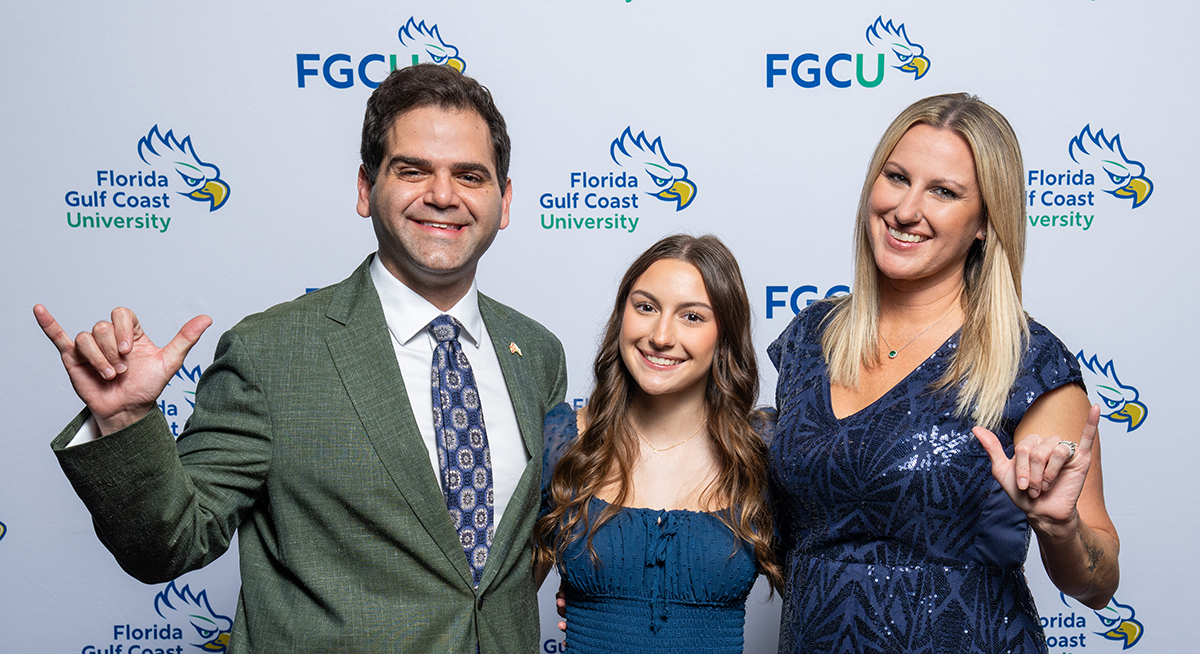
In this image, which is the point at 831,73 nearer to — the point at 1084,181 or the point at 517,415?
the point at 1084,181

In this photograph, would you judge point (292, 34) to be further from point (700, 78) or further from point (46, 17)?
point (700, 78)

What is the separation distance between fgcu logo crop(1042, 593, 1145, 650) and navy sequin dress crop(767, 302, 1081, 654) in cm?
166

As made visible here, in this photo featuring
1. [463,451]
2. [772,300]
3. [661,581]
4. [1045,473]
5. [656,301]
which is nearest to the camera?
[1045,473]

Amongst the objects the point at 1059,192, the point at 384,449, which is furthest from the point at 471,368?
the point at 1059,192

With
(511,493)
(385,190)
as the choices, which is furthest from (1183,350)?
(385,190)

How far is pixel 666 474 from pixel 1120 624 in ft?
6.93

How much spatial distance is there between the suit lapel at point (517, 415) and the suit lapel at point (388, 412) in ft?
0.30

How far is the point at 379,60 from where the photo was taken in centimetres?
310

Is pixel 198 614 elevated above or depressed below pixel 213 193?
below

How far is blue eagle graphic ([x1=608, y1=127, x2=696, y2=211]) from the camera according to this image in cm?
315

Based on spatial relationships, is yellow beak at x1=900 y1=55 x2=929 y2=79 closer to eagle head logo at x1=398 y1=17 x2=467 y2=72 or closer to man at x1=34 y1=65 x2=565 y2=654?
A: eagle head logo at x1=398 y1=17 x2=467 y2=72

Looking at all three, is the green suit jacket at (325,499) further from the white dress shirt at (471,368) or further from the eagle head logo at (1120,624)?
the eagle head logo at (1120,624)

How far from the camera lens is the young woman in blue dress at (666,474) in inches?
79.0

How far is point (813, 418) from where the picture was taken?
1878mm
